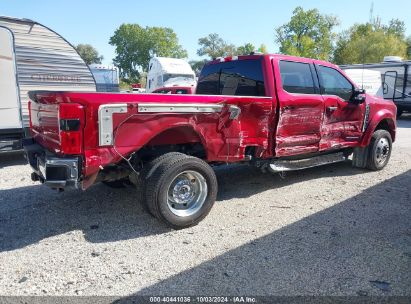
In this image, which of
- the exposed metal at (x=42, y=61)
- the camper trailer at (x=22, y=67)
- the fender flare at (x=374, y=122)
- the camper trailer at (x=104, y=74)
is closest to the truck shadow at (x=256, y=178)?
the fender flare at (x=374, y=122)

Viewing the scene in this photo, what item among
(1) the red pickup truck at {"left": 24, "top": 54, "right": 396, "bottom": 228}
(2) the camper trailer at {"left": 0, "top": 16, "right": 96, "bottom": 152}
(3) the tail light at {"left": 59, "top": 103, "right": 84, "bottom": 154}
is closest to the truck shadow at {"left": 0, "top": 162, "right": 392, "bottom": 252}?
(1) the red pickup truck at {"left": 24, "top": 54, "right": 396, "bottom": 228}

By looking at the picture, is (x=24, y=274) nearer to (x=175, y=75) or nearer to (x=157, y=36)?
(x=175, y=75)

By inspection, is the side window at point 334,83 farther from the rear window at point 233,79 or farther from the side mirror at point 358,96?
the rear window at point 233,79

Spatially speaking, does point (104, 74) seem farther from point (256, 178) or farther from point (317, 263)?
point (317, 263)

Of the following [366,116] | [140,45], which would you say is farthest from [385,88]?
[140,45]

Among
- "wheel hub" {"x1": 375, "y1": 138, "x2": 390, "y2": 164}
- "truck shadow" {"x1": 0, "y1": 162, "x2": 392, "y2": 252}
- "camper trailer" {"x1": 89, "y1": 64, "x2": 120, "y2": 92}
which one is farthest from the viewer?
"camper trailer" {"x1": 89, "y1": 64, "x2": 120, "y2": 92}

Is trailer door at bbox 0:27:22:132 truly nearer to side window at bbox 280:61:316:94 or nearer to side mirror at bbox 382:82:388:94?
side window at bbox 280:61:316:94

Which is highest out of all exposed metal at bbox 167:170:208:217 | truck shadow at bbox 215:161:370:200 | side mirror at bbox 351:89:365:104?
side mirror at bbox 351:89:365:104

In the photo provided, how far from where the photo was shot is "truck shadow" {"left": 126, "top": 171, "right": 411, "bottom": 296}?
2.91 metres

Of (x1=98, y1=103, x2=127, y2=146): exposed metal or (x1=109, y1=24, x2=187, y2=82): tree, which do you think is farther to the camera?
(x1=109, y1=24, x2=187, y2=82): tree

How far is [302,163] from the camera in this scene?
547cm

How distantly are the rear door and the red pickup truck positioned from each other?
15mm

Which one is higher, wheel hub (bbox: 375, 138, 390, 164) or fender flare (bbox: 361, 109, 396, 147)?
fender flare (bbox: 361, 109, 396, 147)

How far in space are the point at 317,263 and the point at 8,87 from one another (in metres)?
6.35
